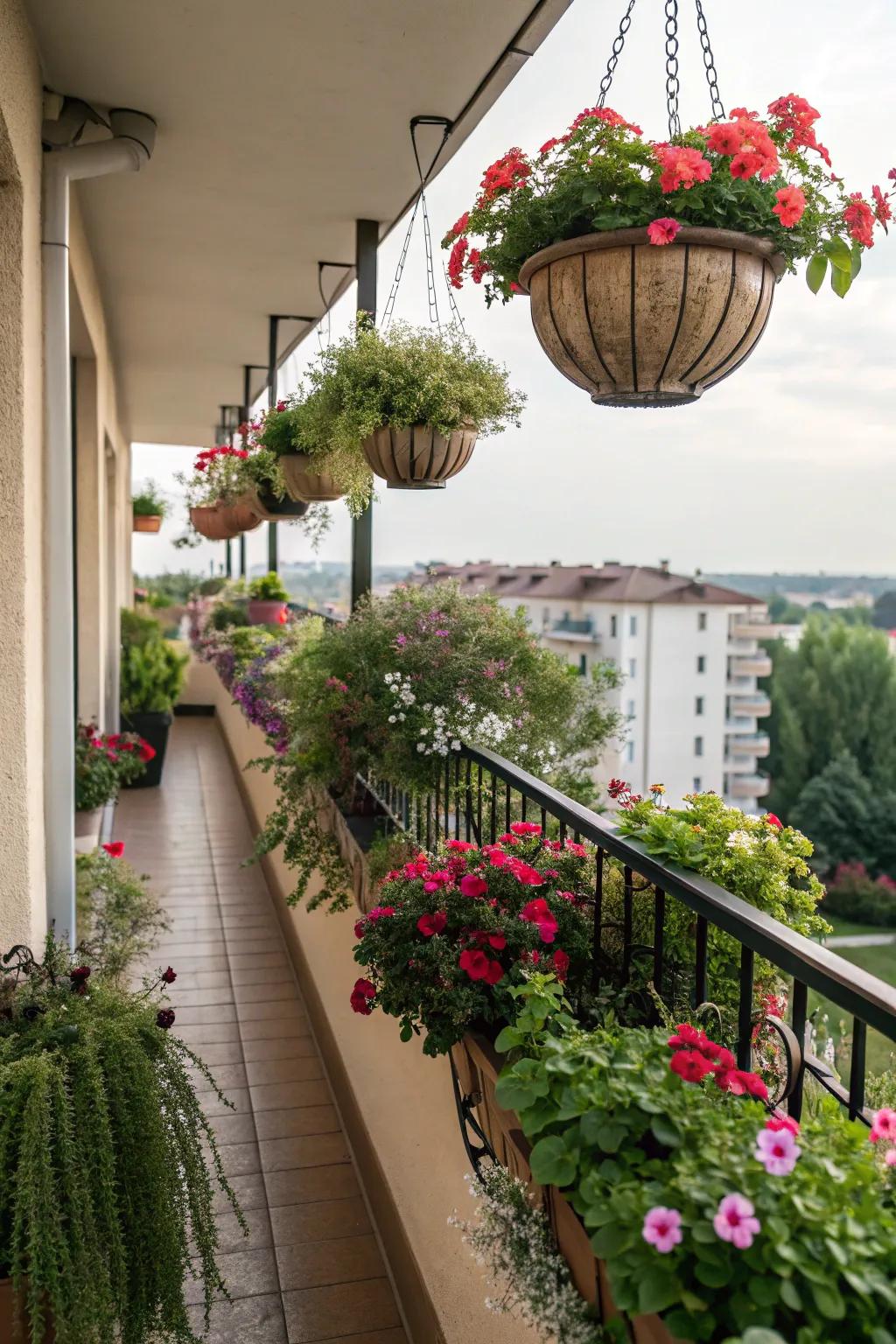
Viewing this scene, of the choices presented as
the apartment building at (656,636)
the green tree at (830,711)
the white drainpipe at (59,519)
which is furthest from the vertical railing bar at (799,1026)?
the green tree at (830,711)

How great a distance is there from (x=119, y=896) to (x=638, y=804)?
226cm

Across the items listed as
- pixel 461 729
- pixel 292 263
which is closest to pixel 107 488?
pixel 292 263

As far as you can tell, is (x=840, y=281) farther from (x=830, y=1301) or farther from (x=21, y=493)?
(x=21, y=493)

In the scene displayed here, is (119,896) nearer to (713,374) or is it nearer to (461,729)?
(461,729)

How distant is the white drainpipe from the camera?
8.25 ft

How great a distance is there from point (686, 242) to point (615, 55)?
0.54 meters

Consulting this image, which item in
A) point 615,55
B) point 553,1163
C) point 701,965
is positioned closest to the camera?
point 553,1163

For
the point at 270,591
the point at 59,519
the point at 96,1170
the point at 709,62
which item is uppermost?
the point at 709,62

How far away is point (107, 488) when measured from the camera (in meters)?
6.73

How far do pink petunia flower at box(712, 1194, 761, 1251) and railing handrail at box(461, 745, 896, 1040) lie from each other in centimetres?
19

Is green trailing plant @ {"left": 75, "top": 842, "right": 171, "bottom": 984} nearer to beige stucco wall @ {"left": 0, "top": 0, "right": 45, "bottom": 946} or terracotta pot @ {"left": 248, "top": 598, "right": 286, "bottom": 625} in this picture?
beige stucco wall @ {"left": 0, "top": 0, "right": 45, "bottom": 946}

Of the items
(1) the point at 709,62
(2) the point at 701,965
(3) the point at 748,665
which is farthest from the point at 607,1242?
(3) the point at 748,665

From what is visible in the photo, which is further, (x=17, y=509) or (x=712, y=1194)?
(x=17, y=509)

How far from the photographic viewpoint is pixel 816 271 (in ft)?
4.99
